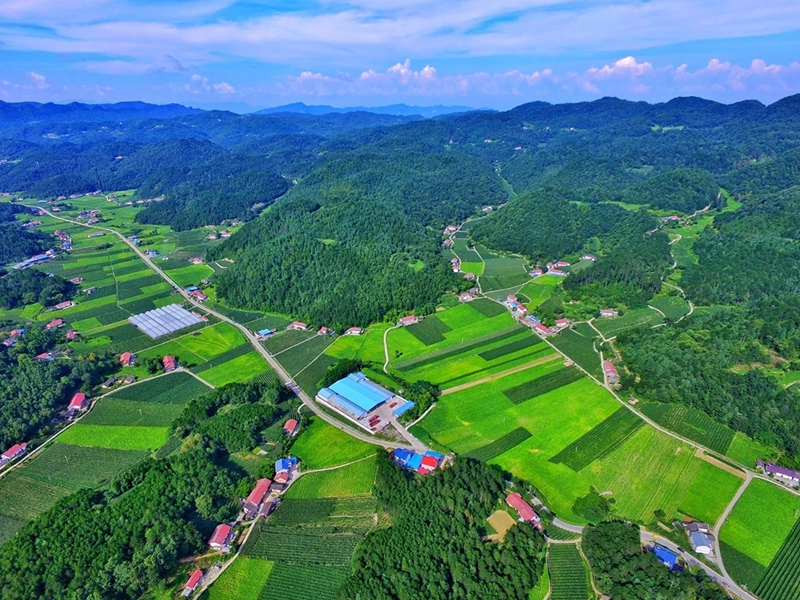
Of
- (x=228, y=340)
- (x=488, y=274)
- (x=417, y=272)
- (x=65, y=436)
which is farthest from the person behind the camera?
(x=488, y=274)

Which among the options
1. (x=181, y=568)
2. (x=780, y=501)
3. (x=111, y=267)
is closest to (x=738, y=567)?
(x=780, y=501)

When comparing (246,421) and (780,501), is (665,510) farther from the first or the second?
(246,421)

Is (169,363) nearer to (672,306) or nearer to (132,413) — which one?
(132,413)

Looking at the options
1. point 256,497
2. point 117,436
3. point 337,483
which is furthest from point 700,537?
point 117,436

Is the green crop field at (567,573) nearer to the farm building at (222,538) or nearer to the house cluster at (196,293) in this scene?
the farm building at (222,538)

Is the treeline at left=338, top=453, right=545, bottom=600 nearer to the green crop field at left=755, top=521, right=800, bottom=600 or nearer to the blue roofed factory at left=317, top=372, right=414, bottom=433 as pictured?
the blue roofed factory at left=317, top=372, right=414, bottom=433

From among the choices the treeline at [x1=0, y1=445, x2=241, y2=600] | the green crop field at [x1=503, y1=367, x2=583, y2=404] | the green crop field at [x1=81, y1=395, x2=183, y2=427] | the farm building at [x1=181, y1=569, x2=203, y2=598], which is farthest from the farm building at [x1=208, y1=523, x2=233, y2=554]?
the green crop field at [x1=503, y1=367, x2=583, y2=404]

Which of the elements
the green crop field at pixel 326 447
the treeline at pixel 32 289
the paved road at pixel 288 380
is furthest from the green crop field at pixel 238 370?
the treeline at pixel 32 289
